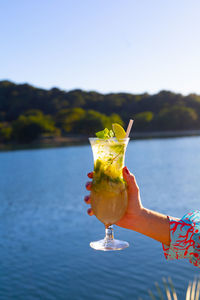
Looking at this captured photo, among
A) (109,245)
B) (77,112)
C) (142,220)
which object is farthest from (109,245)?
(77,112)

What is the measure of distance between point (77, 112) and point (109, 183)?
222ft

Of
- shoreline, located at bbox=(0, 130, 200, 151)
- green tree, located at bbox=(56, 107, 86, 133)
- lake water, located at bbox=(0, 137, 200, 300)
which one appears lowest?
lake water, located at bbox=(0, 137, 200, 300)

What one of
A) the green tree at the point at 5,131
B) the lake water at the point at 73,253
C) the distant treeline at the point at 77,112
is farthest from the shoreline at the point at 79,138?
the lake water at the point at 73,253

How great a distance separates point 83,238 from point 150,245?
202 centimetres

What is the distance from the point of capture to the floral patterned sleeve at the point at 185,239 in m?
1.37

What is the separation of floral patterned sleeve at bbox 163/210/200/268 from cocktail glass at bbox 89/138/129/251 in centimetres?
18

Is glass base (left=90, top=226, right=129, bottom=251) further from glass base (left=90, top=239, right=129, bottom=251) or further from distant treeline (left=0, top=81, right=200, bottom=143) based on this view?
distant treeline (left=0, top=81, right=200, bottom=143)

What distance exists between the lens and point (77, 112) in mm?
68500

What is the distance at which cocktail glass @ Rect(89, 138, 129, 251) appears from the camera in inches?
54.4

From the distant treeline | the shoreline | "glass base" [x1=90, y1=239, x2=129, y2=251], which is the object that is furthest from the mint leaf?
the distant treeline

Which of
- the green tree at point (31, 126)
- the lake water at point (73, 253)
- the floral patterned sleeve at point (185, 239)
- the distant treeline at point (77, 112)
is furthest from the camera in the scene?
the distant treeline at point (77, 112)

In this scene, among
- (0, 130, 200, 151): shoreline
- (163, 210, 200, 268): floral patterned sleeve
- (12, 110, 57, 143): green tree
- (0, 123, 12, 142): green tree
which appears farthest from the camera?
(0, 130, 200, 151): shoreline

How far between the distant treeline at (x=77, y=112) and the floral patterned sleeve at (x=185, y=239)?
214 ft

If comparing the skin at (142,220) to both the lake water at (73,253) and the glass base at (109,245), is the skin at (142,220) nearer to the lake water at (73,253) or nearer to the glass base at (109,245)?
the glass base at (109,245)
